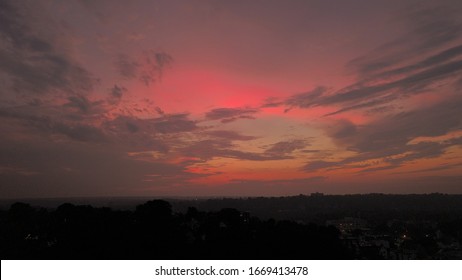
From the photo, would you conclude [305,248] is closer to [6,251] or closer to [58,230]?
[58,230]

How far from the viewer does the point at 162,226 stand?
27.0 meters

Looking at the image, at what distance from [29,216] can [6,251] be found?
8.58 metres

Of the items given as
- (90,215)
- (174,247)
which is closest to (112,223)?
(90,215)

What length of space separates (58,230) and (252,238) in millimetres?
13436

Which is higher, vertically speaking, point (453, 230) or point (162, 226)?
point (162, 226)

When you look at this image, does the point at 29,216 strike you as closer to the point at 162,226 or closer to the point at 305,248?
the point at 162,226

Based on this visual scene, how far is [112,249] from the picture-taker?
2347 cm

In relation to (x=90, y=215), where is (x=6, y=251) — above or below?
below
